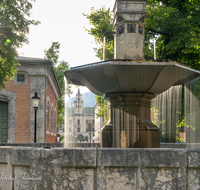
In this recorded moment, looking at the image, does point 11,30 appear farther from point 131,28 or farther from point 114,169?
point 114,169

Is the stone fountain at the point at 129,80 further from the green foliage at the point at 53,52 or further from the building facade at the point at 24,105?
the green foliage at the point at 53,52

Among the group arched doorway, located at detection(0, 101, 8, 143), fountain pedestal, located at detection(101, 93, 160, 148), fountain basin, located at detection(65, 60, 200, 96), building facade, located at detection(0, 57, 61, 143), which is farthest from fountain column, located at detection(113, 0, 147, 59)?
arched doorway, located at detection(0, 101, 8, 143)

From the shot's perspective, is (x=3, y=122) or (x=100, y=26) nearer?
(x=100, y=26)

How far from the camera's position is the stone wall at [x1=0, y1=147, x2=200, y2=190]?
3.96m

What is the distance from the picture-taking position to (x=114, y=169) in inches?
157

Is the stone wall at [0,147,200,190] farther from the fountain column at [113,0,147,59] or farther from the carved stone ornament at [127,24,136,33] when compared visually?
the carved stone ornament at [127,24,136,33]

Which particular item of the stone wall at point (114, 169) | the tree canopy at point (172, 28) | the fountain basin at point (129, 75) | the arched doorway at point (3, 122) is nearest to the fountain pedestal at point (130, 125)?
the fountain basin at point (129, 75)

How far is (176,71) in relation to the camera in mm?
5391

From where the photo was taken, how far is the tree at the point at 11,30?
11.3 meters

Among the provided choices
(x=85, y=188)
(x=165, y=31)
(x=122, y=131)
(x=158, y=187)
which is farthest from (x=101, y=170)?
(x=165, y=31)

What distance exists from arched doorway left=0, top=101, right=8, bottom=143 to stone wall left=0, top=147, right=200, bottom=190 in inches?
588

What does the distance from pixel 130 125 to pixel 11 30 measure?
26.6ft

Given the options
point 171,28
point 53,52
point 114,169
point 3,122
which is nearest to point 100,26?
point 171,28

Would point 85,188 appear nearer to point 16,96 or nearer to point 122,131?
point 122,131
